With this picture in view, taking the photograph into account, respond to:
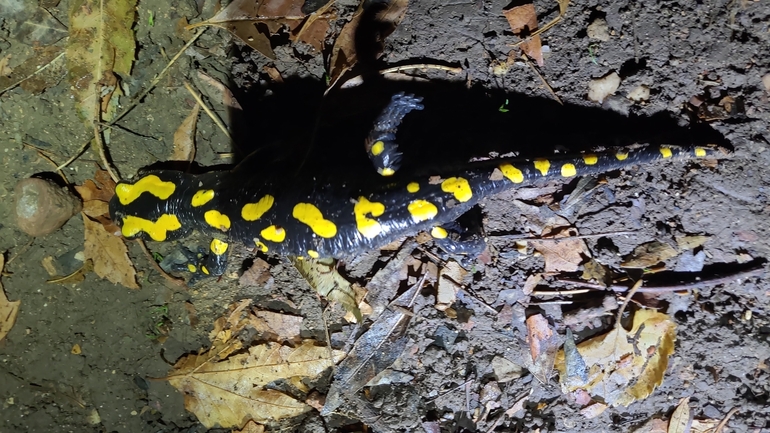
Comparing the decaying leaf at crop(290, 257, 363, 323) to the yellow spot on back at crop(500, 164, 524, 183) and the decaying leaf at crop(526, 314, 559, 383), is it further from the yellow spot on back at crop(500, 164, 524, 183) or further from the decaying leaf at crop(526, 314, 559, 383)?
the yellow spot on back at crop(500, 164, 524, 183)

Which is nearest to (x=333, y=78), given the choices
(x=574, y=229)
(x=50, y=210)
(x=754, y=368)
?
(x=574, y=229)

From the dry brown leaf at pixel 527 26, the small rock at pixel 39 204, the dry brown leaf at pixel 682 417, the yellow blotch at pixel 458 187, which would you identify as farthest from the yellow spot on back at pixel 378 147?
the dry brown leaf at pixel 682 417

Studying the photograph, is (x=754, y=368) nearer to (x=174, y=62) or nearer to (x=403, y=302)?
(x=403, y=302)

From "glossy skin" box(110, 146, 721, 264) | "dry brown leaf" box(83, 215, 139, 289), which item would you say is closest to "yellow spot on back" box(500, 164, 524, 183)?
"glossy skin" box(110, 146, 721, 264)

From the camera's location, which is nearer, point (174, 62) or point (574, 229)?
point (574, 229)

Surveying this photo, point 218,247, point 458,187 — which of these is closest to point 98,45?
point 218,247

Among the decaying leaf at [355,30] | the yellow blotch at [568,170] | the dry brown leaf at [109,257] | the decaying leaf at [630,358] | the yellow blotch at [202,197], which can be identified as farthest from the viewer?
the dry brown leaf at [109,257]

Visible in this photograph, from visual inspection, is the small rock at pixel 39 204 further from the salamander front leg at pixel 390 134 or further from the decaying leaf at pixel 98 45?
the salamander front leg at pixel 390 134
